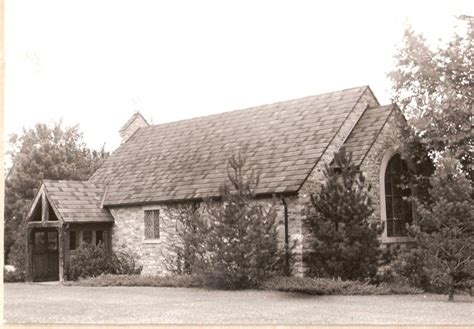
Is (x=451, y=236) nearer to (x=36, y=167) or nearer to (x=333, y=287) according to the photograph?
(x=333, y=287)

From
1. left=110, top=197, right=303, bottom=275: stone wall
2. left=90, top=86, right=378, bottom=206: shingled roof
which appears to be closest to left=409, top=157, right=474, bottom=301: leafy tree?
left=90, top=86, right=378, bottom=206: shingled roof

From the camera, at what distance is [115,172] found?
87.0 ft

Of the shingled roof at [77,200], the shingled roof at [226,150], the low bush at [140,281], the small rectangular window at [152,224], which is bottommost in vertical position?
the low bush at [140,281]

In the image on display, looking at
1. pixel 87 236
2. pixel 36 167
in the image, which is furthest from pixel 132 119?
pixel 87 236

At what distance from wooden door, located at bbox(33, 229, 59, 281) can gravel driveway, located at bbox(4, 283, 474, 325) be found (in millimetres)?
6426

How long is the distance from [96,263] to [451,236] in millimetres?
12249

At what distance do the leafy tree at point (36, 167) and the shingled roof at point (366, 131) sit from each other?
1088 centimetres

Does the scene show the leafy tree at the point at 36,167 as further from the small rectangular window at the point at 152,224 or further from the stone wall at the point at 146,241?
the small rectangular window at the point at 152,224

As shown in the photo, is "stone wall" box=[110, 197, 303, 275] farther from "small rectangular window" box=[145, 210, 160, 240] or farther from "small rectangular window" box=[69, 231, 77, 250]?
"small rectangular window" box=[69, 231, 77, 250]

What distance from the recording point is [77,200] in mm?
24469

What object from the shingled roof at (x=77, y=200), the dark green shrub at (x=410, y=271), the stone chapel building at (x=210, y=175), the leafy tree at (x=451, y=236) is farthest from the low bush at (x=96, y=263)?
the leafy tree at (x=451, y=236)

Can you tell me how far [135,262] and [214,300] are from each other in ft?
28.0

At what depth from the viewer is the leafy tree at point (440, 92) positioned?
19.2m

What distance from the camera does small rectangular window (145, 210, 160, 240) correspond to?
77.3 feet
